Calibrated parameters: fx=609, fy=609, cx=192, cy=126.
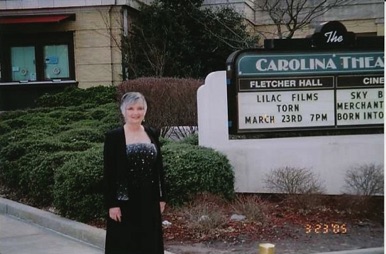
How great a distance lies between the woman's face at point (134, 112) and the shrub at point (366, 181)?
147 inches

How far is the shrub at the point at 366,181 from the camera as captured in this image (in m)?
7.64

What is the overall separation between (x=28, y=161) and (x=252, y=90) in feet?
11.7

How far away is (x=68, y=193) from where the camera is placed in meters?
7.54

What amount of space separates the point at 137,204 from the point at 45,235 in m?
2.69

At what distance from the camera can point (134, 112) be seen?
5.11 metres

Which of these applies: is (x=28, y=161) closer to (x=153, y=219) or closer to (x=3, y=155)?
(x=3, y=155)

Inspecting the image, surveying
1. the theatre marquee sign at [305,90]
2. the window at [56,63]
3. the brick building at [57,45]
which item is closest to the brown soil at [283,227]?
the theatre marquee sign at [305,90]

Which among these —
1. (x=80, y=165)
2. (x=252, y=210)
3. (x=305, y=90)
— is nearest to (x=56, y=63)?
(x=305, y=90)

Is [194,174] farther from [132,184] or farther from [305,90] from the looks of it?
[132,184]

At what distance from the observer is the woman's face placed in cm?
509

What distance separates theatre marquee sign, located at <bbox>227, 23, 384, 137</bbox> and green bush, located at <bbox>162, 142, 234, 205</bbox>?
0.92 metres

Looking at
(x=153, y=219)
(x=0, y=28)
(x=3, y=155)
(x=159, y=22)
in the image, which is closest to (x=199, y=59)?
(x=159, y=22)
